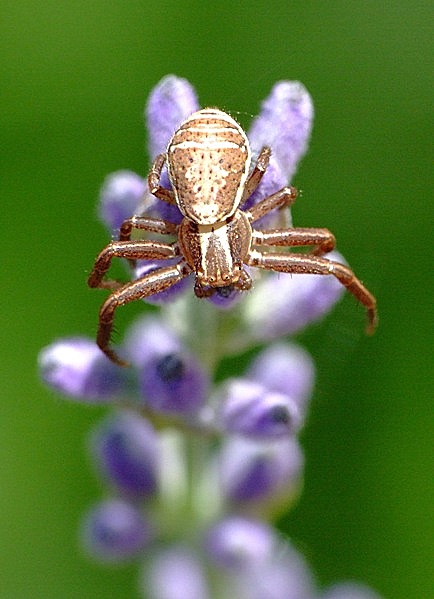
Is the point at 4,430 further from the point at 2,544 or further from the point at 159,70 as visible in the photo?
the point at 159,70

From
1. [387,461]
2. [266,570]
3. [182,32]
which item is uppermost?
[182,32]

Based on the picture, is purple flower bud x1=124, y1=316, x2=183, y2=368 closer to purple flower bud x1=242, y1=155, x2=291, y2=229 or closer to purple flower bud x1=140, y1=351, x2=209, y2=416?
purple flower bud x1=140, y1=351, x2=209, y2=416

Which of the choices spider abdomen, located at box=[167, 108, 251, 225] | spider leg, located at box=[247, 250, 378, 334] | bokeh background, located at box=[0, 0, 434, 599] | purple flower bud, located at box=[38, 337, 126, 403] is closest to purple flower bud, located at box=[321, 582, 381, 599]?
bokeh background, located at box=[0, 0, 434, 599]

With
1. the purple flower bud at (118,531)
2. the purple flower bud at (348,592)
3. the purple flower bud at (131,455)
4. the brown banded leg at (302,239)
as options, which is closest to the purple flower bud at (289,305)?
the brown banded leg at (302,239)

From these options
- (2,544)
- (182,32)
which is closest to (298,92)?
(182,32)

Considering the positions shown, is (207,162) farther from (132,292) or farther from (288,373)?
(288,373)

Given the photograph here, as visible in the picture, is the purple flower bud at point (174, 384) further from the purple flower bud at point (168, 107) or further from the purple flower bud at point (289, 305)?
the purple flower bud at point (168, 107)
